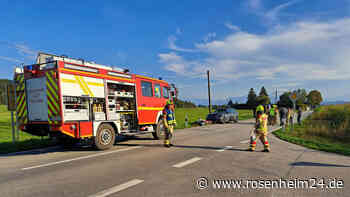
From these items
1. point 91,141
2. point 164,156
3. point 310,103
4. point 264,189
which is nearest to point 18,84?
point 91,141

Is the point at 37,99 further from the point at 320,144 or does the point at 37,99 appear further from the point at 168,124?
the point at 320,144

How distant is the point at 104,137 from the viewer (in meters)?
9.03

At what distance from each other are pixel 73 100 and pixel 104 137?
1.79 meters

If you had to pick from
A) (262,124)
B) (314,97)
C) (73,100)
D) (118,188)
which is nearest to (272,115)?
(262,124)

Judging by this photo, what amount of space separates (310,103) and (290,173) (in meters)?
96.6

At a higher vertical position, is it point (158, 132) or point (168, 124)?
point (168, 124)

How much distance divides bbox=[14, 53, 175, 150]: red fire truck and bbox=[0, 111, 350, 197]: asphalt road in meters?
0.96

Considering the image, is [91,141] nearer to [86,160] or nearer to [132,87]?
[86,160]

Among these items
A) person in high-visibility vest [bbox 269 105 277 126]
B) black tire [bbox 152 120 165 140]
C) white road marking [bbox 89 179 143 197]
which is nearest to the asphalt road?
white road marking [bbox 89 179 143 197]

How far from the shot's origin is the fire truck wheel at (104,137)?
8747 mm

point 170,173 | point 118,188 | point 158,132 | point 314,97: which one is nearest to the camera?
point 118,188

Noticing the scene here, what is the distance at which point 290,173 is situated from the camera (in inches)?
214

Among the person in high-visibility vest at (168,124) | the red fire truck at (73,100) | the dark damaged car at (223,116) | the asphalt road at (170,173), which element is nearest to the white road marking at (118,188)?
the asphalt road at (170,173)

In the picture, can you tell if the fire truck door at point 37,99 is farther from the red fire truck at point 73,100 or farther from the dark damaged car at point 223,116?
the dark damaged car at point 223,116
